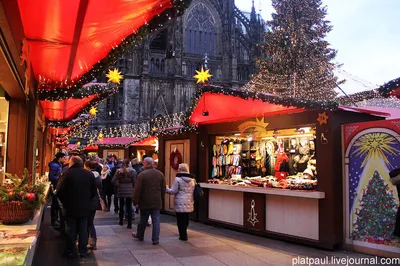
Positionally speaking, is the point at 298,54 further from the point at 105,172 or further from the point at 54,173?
the point at 54,173

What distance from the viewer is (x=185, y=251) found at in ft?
21.9

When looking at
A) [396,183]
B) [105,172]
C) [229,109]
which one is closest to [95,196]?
[229,109]

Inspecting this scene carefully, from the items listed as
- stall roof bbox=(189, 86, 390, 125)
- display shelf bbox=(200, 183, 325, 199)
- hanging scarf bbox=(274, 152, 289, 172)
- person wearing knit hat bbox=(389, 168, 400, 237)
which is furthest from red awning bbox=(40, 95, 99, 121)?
person wearing knit hat bbox=(389, 168, 400, 237)

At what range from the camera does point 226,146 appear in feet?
34.9

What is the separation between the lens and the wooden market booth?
7.08m

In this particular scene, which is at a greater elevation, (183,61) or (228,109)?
(183,61)

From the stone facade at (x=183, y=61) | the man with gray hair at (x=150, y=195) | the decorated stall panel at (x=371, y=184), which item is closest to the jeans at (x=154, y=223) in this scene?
the man with gray hair at (x=150, y=195)

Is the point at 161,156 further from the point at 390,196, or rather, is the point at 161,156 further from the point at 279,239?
the point at 390,196

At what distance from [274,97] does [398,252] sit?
11.4 feet

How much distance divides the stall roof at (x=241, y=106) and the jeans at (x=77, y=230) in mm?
4160

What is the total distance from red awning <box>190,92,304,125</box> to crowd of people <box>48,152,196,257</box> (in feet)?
7.29

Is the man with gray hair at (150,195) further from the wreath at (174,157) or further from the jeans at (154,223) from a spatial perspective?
the wreath at (174,157)

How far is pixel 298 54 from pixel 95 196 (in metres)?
16.5
